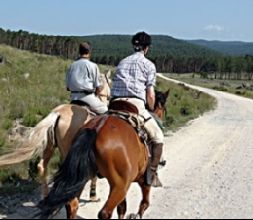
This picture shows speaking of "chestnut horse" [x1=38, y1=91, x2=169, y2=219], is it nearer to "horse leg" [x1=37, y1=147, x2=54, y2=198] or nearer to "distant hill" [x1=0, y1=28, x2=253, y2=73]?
"horse leg" [x1=37, y1=147, x2=54, y2=198]

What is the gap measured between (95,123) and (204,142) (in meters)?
9.35

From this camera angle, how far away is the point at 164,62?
584 ft

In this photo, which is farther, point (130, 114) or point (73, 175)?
point (130, 114)

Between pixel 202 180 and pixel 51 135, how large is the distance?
12.0ft

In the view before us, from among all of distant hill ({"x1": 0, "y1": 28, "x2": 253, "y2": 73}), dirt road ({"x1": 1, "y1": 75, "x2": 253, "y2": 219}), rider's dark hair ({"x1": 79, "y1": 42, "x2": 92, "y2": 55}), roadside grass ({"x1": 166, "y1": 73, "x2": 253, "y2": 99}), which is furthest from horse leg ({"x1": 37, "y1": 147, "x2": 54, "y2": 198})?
distant hill ({"x1": 0, "y1": 28, "x2": 253, "y2": 73})

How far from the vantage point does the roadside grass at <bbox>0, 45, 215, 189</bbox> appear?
1147 cm

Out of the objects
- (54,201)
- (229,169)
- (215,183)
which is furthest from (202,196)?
(54,201)

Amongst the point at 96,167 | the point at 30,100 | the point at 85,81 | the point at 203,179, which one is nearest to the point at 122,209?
the point at 96,167

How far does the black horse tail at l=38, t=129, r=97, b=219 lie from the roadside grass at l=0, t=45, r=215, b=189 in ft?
10.9

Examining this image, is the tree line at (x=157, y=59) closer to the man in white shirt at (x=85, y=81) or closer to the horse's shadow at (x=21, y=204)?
the horse's shadow at (x=21, y=204)

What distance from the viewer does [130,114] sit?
269 inches

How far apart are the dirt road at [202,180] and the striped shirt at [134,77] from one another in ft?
5.93

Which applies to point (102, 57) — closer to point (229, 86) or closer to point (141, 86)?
point (229, 86)

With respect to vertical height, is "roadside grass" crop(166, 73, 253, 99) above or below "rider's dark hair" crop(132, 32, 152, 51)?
below
